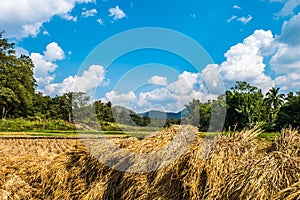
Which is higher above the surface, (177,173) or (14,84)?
(14,84)

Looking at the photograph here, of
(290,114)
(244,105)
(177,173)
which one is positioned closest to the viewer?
(177,173)

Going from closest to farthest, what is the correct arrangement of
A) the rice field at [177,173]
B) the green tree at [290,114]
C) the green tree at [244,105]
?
the rice field at [177,173] < the green tree at [290,114] < the green tree at [244,105]

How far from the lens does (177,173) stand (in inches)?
174

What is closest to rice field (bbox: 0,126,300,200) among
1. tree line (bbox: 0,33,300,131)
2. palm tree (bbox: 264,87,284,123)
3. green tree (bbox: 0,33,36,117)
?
tree line (bbox: 0,33,300,131)

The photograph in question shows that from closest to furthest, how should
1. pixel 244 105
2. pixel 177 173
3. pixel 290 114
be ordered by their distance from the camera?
pixel 177 173
pixel 290 114
pixel 244 105

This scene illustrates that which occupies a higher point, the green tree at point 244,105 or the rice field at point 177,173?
the green tree at point 244,105

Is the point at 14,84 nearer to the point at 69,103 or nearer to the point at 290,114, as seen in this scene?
the point at 69,103

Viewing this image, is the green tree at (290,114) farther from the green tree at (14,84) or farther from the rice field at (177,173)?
the rice field at (177,173)

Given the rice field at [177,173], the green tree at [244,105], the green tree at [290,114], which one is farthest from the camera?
the green tree at [244,105]

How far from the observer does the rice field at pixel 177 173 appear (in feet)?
11.8

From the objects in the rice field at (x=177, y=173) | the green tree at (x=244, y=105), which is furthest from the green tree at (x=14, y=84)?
the rice field at (x=177, y=173)

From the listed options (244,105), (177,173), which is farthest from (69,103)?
(177,173)

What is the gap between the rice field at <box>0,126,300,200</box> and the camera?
360cm

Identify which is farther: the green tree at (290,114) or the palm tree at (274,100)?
the palm tree at (274,100)
